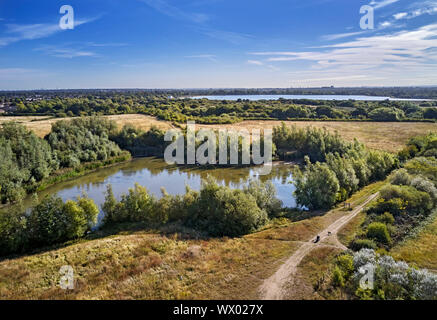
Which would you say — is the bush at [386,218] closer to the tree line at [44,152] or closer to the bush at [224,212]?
the bush at [224,212]

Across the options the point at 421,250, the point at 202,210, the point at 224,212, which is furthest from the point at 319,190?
the point at 202,210

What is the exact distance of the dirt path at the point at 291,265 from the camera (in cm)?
1565

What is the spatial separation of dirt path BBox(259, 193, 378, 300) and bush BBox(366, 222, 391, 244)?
253 cm

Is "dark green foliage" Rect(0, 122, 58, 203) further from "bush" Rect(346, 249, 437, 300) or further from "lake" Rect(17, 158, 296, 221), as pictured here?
"bush" Rect(346, 249, 437, 300)

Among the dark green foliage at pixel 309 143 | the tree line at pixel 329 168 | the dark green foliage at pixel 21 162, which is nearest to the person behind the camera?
the tree line at pixel 329 168

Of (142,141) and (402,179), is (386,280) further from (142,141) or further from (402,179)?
(142,141)

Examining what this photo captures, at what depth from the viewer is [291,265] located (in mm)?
18469

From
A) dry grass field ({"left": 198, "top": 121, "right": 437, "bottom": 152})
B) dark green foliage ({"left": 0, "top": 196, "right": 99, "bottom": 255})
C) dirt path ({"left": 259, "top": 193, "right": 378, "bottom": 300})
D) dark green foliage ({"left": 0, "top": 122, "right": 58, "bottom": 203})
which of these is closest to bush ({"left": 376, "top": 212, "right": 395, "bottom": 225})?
dirt path ({"left": 259, "top": 193, "right": 378, "bottom": 300})

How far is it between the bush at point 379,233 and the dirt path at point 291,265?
8.29 ft

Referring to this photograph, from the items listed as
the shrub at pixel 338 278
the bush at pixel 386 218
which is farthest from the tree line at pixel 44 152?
the bush at pixel 386 218

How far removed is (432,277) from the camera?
562 inches

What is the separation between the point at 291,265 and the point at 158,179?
1156 inches

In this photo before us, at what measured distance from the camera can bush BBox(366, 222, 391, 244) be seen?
20.9 metres
